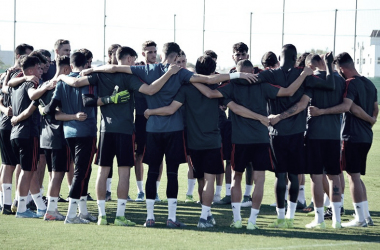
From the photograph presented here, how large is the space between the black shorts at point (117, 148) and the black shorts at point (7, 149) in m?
1.85

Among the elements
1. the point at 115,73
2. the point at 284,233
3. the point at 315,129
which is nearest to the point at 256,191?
the point at 284,233

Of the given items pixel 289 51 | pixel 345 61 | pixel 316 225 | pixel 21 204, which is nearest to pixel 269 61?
pixel 289 51

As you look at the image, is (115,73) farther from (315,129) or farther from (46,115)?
(315,129)

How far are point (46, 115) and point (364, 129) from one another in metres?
4.58

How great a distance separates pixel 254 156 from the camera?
9039 mm

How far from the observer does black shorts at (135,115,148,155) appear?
1155 centimetres

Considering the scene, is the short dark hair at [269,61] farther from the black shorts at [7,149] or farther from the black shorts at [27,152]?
the black shorts at [7,149]

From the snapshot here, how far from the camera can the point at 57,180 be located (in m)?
9.51

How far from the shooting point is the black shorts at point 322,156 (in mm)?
9273

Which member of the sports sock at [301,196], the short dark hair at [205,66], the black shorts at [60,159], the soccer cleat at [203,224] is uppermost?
the short dark hair at [205,66]

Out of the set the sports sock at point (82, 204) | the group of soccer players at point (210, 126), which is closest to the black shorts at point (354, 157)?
the group of soccer players at point (210, 126)

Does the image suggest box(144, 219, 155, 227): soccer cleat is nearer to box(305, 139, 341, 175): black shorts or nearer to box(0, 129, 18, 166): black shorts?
box(305, 139, 341, 175): black shorts

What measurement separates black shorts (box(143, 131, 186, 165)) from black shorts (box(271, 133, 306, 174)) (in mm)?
1295

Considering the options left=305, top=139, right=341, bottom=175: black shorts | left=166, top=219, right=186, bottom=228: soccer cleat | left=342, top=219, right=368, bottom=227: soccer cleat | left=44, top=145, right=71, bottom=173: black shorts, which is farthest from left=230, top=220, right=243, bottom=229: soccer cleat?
left=44, top=145, right=71, bottom=173: black shorts
